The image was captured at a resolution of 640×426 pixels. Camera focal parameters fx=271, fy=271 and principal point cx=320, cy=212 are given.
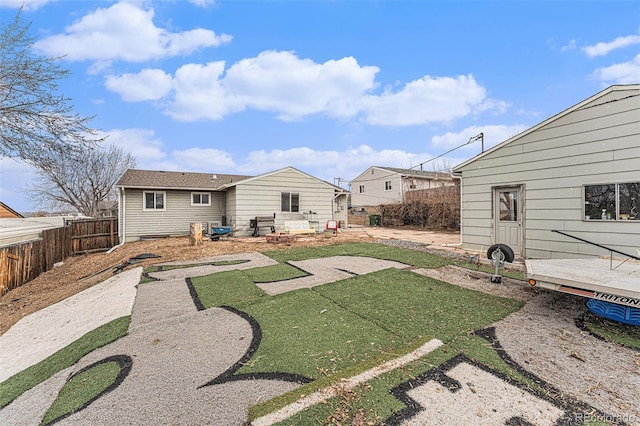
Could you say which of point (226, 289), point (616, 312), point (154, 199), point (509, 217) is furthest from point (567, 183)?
point (154, 199)

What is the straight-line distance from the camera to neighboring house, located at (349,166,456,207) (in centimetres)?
2609

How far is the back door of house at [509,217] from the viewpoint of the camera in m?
7.62

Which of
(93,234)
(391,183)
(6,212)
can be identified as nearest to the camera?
(93,234)

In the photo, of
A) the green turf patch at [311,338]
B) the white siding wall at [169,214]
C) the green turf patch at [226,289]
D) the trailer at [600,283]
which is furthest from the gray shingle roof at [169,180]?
the trailer at [600,283]

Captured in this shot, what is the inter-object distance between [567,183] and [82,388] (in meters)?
9.52

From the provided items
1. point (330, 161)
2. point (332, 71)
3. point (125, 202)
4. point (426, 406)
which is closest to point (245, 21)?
point (332, 71)

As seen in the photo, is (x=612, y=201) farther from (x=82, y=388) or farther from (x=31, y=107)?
(x=31, y=107)

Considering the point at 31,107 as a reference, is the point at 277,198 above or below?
below

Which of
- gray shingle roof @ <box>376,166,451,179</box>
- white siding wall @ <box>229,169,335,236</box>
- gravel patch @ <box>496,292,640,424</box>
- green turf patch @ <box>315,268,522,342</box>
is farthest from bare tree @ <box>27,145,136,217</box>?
gravel patch @ <box>496,292,640,424</box>

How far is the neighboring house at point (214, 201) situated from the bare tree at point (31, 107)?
7028mm

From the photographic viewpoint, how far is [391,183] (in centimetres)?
2719

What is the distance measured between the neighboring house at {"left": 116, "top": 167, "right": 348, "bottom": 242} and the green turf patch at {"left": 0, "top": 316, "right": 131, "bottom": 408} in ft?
31.7

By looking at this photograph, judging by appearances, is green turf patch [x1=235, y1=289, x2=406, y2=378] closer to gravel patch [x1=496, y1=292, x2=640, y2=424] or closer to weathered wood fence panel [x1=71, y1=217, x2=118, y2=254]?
gravel patch [x1=496, y1=292, x2=640, y2=424]

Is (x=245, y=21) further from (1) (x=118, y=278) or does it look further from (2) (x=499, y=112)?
(2) (x=499, y=112)
